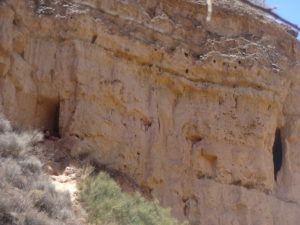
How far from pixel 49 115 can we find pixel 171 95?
2.94 m

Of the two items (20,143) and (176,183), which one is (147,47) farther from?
(20,143)

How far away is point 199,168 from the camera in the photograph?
1351cm

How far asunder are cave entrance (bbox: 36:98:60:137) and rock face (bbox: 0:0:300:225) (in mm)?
23

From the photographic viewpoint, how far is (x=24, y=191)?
8.27 meters

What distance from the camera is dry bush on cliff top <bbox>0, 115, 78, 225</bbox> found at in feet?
24.4

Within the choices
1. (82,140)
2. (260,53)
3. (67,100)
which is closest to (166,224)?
(82,140)

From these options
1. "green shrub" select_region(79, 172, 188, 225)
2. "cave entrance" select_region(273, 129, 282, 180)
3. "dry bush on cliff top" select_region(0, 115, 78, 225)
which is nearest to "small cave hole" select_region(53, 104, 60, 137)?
"green shrub" select_region(79, 172, 188, 225)

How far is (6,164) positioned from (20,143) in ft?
2.99

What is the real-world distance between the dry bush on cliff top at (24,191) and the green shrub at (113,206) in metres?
0.63

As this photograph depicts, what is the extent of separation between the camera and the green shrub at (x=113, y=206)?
960 cm

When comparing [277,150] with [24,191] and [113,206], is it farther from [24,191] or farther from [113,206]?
[24,191]

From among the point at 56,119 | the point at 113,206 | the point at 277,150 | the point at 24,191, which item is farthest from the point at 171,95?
the point at 24,191

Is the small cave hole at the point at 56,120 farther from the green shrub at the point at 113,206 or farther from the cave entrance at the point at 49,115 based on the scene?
the green shrub at the point at 113,206

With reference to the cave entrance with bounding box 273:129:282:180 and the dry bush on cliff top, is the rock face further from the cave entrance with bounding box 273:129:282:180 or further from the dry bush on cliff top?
the dry bush on cliff top
